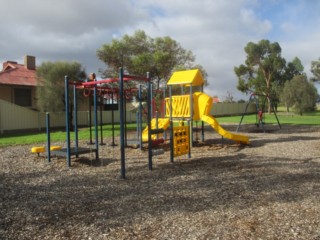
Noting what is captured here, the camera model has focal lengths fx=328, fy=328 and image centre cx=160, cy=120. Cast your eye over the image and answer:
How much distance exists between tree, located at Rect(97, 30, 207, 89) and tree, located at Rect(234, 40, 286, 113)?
1318 inches

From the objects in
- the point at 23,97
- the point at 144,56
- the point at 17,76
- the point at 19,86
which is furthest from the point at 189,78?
the point at 17,76

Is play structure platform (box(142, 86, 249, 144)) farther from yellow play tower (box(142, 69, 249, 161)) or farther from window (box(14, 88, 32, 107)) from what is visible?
window (box(14, 88, 32, 107))

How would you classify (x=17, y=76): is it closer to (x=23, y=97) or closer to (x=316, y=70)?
(x=23, y=97)

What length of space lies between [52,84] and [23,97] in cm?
443

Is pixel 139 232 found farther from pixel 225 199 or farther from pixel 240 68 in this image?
pixel 240 68

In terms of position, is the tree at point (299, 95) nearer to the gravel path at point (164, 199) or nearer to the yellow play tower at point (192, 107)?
the yellow play tower at point (192, 107)

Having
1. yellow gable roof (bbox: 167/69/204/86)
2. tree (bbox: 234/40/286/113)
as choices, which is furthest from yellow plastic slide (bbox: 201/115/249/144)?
tree (bbox: 234/40/286/113)

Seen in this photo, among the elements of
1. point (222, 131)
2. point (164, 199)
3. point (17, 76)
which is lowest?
point (164, 199)

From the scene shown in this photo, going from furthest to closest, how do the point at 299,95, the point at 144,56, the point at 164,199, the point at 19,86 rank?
the point at 299,95, the point at 19,86, the point at 144,56, the point at 164,199

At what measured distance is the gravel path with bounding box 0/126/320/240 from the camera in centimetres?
386

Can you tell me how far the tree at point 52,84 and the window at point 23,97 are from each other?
328cm

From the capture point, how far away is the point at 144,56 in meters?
19.7

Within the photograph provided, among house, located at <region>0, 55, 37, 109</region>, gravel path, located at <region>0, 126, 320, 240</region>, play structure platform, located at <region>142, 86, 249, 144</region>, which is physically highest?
house, located at <region>0, 55, 37, 109</region>

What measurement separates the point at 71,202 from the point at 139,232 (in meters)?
1.69
